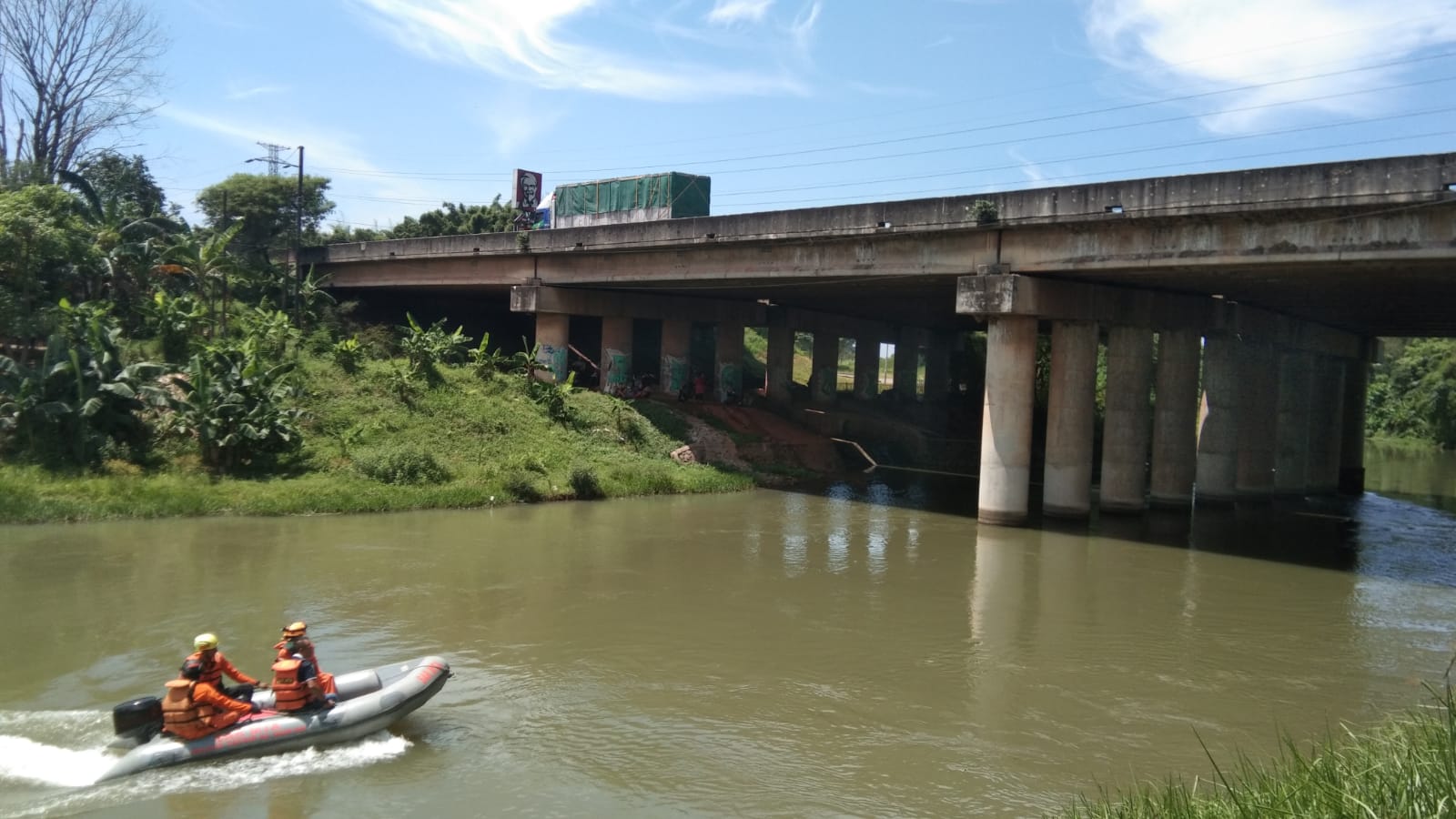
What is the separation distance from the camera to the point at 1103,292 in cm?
2556

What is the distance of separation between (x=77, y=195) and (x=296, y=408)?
12845 mm

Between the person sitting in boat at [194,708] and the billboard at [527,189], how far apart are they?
35.9 meters

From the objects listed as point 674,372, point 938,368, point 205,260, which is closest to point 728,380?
point 674,372

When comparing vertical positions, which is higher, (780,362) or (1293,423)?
(780,362)

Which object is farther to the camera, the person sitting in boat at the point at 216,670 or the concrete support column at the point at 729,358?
the concrete support column at the point at 729,358

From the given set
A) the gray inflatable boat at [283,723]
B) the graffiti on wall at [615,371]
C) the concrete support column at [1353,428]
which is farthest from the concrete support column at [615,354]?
the gray inflatable boat at [283,723]

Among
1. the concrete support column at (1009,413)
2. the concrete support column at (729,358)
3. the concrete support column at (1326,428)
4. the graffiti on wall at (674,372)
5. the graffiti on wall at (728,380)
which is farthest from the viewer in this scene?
the concrete support column at (729,358)

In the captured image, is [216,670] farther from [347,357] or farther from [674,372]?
[674,372]

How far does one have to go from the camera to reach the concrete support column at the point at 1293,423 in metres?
33.7

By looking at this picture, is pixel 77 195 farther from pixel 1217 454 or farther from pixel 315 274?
pixel 1217 454

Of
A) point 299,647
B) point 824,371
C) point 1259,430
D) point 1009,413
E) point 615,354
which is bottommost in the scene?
point 299,647

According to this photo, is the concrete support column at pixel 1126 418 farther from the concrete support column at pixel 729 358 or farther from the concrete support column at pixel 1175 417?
the concrete support column at pixel 729 358

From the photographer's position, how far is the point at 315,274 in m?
46.4

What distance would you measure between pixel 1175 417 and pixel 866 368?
1843 centimetres
